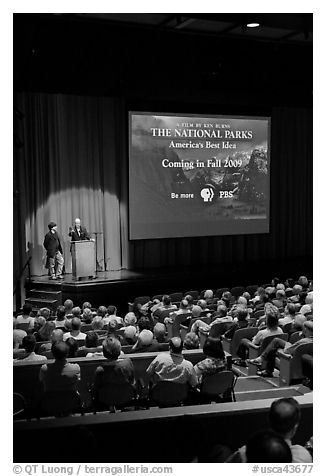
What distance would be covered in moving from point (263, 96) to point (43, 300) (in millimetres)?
6740

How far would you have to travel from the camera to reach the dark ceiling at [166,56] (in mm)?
11016

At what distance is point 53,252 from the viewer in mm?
12055

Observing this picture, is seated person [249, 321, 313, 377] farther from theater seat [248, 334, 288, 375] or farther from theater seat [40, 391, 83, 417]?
theater seat [40, 391, 83, 417]

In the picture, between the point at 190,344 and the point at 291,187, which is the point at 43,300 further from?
the point at 291,187

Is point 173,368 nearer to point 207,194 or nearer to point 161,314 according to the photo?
point 161,314

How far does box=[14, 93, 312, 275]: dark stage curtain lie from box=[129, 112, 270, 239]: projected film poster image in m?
0.48

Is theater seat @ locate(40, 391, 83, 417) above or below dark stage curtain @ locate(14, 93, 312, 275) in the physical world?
below

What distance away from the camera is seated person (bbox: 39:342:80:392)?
494 cm

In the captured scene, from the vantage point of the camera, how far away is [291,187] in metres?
A: 15.8

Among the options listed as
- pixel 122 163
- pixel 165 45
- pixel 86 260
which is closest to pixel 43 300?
pixel 86 260

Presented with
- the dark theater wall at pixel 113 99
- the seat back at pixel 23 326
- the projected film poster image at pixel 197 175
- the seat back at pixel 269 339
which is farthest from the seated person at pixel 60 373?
the projected film poster image at pixel 197 175

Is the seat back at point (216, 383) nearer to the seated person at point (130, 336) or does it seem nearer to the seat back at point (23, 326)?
the seated person at point (130, 336)

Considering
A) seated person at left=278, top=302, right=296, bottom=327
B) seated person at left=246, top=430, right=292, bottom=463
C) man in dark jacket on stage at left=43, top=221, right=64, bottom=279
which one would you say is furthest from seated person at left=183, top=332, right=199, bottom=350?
man in dark jacket on stage at left=43, top=221, right=64, bottom=279
